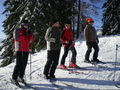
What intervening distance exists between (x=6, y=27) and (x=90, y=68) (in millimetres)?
13788

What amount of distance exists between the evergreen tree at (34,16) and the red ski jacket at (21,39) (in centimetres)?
881

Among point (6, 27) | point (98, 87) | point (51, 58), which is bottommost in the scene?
point (98, 87)

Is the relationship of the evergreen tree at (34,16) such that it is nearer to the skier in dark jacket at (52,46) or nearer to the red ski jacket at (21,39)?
the skier in dark jacket at (52,46)

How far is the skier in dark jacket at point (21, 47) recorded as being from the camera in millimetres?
6410

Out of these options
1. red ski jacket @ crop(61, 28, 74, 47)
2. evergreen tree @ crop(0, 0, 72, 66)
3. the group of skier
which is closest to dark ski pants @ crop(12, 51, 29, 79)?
the group of skier

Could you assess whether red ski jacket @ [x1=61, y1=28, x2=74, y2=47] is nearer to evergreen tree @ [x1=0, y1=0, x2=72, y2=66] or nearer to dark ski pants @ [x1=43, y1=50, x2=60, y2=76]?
dark ski pants @ [x1=43, y1=50, x2=60, y2=76]

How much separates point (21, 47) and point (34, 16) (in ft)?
34.7

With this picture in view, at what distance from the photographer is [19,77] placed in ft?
22.2

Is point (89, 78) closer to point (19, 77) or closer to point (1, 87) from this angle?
point (19, 77)

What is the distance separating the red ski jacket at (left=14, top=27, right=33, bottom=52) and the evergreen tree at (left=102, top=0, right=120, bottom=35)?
22517 millimetres

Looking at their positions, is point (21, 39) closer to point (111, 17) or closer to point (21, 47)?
point (21, 47)

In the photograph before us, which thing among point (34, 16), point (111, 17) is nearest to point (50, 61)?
point (34, 16)

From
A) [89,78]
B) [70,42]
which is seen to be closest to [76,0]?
[70,42]

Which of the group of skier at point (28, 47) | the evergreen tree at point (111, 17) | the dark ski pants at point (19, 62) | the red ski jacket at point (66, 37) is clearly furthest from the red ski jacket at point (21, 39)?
the evergreen tree at point (111, 17)
